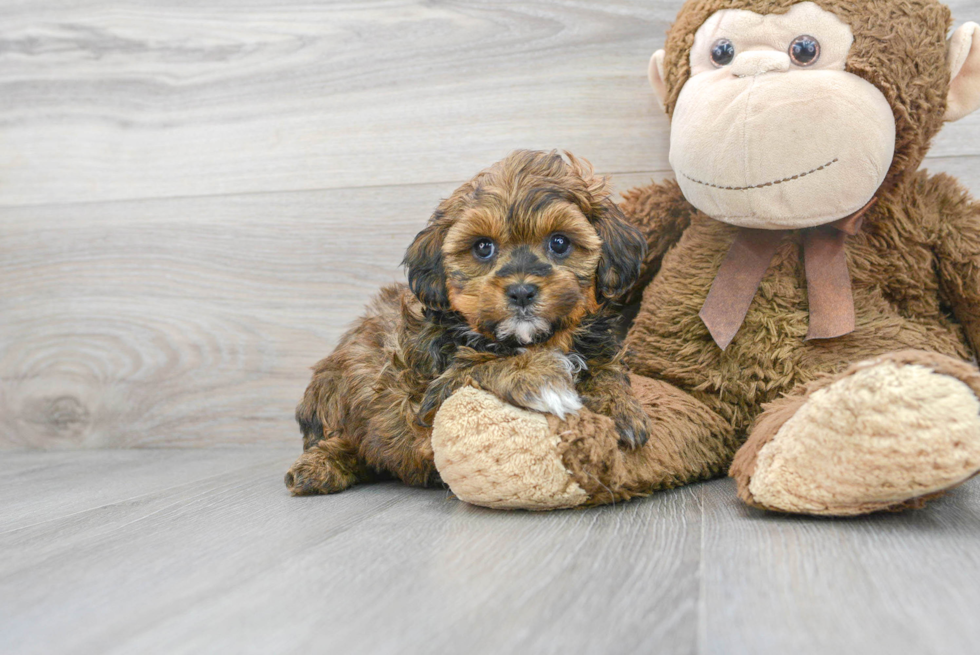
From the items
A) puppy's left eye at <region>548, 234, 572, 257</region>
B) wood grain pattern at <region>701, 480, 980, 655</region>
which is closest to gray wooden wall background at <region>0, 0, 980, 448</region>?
puppy's left eye at <region>548, 234, 572, 257</region>

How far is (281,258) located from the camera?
7.32 ft

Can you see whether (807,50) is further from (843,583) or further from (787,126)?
(843,583)

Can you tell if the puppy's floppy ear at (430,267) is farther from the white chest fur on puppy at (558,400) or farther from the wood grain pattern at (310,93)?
the wood grain pattern at (310,93)

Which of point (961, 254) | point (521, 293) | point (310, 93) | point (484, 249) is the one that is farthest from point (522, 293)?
point (310, 93)

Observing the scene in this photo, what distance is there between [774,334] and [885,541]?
0.59 metres

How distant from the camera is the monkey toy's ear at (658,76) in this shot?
5.77 ft

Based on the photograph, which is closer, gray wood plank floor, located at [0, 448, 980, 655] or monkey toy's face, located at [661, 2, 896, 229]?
gray wood plank floor, located at [0, 448, 980, 655]

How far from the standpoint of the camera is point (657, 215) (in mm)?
1819

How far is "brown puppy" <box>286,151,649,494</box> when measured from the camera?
133 centimetres

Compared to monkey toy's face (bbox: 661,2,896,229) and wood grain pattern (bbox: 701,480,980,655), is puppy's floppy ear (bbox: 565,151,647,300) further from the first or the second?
wood grain pattern (bbox: 701,480,980,655)

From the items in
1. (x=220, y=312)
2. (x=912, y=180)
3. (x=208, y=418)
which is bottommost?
(x=208, y=418)

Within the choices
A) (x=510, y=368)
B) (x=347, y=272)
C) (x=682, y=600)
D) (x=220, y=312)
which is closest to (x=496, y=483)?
(x=510, y=368)

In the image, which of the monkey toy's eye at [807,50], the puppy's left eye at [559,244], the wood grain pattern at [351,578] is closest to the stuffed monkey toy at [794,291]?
the monkey toy's eye at [807,50]

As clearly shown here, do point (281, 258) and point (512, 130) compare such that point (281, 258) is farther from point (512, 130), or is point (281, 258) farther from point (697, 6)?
point (697, 6)
